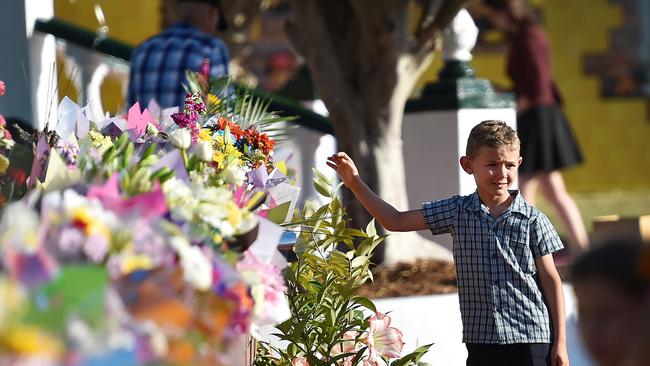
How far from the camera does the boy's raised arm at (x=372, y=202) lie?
352cm

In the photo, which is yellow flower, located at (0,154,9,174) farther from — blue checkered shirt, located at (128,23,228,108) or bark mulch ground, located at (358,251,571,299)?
bark mulch ground, located at (358,251,571,299)

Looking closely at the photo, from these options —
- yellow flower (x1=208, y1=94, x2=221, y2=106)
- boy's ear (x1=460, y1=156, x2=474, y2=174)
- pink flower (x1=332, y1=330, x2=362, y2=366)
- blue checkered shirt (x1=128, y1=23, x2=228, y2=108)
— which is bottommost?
pink flower (x1=332, y1=330, x2=362, y2=366)

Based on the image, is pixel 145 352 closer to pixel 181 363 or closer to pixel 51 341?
pixel 181 363

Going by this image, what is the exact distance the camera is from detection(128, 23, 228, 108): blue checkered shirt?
553cm

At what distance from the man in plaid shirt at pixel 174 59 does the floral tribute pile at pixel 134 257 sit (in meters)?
2.46

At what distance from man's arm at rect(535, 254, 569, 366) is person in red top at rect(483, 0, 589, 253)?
491 centimetres

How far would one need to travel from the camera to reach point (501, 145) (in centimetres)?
348

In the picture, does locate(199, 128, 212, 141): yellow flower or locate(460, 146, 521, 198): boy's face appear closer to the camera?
locate(199, 128, 212, 141): yellow flower

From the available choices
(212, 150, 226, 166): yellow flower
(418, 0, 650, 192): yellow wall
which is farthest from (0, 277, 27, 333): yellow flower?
(418, 0, 650, 192): yellow wall

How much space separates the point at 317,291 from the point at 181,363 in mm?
1703

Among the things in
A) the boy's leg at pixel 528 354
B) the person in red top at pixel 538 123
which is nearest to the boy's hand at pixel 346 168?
the boy's leg at pixel 528 354

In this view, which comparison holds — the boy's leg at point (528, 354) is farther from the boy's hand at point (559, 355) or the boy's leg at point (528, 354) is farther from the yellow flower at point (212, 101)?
the yellow flower at point (212, 101)

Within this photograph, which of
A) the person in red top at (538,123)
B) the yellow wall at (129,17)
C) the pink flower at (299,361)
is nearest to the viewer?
the pink flower at (299,361)

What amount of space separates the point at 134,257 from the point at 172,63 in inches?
144
